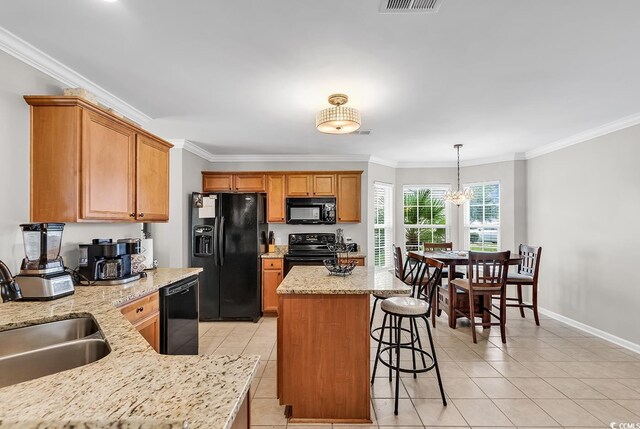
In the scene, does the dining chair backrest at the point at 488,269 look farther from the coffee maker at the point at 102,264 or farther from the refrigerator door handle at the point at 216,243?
the coffee maker at the point at 102,264

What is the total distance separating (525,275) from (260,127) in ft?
13.2

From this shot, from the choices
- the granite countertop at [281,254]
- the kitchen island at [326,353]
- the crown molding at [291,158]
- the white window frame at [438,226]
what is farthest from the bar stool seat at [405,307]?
the white window frame at [438,226]

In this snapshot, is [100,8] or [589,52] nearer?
[100,8]

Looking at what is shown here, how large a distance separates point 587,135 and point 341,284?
12.9 ft

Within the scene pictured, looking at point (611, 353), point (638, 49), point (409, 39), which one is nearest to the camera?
point (409, 39)

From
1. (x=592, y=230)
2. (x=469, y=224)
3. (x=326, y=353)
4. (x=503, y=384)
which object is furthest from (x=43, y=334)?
(x=469, y=224)

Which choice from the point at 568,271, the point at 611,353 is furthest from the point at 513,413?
the point at 568,271

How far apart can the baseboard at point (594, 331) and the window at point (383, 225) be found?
2.50m

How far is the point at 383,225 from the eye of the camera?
571 cm

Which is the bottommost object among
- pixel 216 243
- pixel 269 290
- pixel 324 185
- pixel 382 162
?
pixel 269 290

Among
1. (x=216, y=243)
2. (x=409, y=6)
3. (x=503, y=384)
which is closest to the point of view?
(x=409, y=6)

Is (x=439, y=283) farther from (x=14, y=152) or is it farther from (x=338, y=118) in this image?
(x=14, y=152)

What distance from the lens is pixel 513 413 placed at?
2.21 meters

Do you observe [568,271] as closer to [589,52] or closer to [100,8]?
[589,52]
